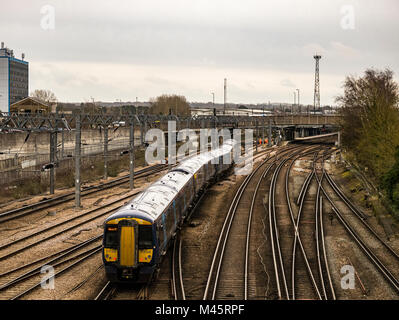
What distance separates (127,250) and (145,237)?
0.67 metres

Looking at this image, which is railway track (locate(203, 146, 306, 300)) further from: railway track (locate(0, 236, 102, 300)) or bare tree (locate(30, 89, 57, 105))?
bare tree (locate(30, 89, 57, 105))

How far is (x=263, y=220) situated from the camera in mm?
23156

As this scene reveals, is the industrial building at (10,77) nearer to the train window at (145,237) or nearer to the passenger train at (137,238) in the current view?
the passenger train at (137,238)

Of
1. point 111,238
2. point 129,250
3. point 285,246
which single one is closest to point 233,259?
point 285,246

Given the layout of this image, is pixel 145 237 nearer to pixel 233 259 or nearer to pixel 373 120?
pixel 233 259

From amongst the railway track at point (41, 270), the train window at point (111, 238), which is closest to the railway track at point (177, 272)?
the train window at point (111, 238)

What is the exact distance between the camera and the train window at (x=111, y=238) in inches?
522

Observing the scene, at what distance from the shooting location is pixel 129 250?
13.1 metres

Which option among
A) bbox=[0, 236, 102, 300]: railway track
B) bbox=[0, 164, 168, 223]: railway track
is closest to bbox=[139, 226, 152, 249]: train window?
bbox=[0, 236, 102, 300]: railway track

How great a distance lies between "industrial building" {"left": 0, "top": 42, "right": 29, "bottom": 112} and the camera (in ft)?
321

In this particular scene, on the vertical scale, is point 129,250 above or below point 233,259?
above

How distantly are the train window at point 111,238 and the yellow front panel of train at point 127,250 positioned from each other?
8.6 inches

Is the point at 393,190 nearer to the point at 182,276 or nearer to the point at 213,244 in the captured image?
the point at 213,244
